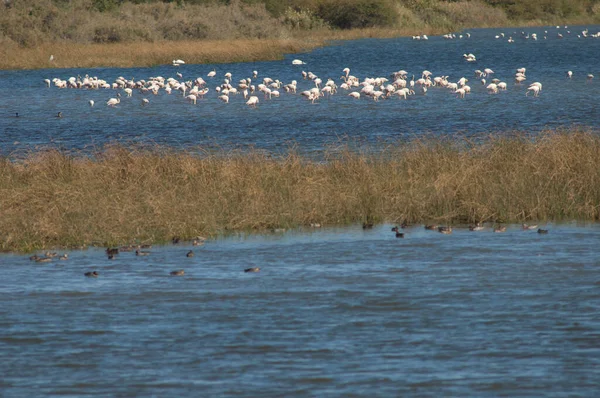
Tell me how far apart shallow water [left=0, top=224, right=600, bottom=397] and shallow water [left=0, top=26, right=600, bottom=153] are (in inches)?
259

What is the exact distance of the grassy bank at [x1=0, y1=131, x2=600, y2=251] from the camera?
12.4 metres

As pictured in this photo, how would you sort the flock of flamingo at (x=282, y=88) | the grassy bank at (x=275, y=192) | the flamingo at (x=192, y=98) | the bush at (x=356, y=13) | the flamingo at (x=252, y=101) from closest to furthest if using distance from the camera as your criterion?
the grassy bank at (x=275, y=192) → the flamingo at (x=252, y=101) → the flamingo at (x=192, y=98) → the flock of flamingo at (x=282, y=88) → the bush at (x=356, y=13)

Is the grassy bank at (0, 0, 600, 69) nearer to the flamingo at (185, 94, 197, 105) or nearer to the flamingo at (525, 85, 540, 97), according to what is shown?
the flamingo at (185, 94, 197, 105)

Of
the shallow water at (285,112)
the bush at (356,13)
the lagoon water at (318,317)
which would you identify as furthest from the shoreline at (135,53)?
the lagoon water at (318,317)

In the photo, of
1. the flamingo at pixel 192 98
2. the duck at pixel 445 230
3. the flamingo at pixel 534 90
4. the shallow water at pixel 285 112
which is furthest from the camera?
the flamingo at pixel 534 90

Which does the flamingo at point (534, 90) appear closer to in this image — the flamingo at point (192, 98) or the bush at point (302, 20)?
the flamingo at point (192, 98)

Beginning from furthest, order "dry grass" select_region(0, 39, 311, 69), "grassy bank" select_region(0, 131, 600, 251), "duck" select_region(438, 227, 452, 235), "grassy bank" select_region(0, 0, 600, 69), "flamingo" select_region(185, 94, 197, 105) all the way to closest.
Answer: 1. "grassy bank" select_region(0, 0, 600, 69)
2. "dry grass" select_region(0, 39, 311, 69)
3. "flamingo" select_region(185, 94, 197, 105)
4. "duck" select_region(438, 227, 452, 235)
5. "grassy bank" select_region(0, 131, 600, 251)

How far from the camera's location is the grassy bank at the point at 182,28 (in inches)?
2050

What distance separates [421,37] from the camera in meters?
81.7

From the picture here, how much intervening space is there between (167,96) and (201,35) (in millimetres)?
25653

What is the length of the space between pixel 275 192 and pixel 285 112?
17.9 meters

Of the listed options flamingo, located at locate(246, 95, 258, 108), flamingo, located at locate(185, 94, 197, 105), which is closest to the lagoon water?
flamingo, located at locate(246, 95, 258, 108)

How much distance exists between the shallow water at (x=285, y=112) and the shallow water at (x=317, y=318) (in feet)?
21.6

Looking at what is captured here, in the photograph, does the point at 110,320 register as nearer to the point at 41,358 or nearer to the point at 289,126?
the point at 41,358
